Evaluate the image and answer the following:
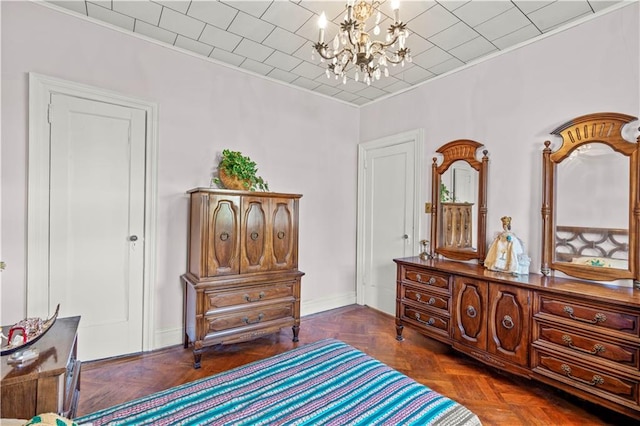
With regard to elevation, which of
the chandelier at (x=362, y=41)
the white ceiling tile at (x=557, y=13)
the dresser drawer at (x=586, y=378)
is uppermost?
the white ceiling tile at (x=557, y=13)

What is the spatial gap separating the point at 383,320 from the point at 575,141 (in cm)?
264

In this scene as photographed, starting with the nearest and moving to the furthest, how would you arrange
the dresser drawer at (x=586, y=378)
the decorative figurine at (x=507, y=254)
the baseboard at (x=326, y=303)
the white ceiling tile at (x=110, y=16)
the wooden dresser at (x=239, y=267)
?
the dresser drawer at (x=586, y=378)
the white ceiling tile at (x=110, y=16)
the decorative figurine at (x=507, y=254)
the wooden dresser at (x=239, y=267)
the baseboard at (x=326, y=303)

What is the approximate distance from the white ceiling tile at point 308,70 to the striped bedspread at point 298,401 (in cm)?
286

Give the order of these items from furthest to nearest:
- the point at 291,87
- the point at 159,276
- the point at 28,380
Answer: the point at 291,87
the point at 159,276
the point at 28,380

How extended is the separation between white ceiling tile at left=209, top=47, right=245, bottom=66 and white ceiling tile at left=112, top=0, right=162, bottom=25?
0.58 m

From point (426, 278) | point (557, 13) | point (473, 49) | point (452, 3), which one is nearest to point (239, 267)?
point (426, 278)

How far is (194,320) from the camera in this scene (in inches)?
104

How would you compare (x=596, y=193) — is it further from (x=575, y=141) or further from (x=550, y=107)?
(x=550, y=107)

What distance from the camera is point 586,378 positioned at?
76.8 inches

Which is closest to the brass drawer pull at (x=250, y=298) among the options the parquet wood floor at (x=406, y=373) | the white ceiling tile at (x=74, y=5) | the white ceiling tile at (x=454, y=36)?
the parquet wood floor at (x=406, y=373)

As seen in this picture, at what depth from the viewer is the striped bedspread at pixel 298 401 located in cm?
120

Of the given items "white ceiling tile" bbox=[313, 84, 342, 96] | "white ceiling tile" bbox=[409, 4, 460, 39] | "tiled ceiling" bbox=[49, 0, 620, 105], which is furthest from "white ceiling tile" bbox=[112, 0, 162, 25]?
"white ceiling tile" bbox=[409, 4, 460, 39]

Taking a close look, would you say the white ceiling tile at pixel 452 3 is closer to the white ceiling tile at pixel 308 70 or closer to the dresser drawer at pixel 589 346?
the white ceiling tile at pixel 308 70

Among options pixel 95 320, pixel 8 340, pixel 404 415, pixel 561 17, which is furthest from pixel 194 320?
pixel 561 17
